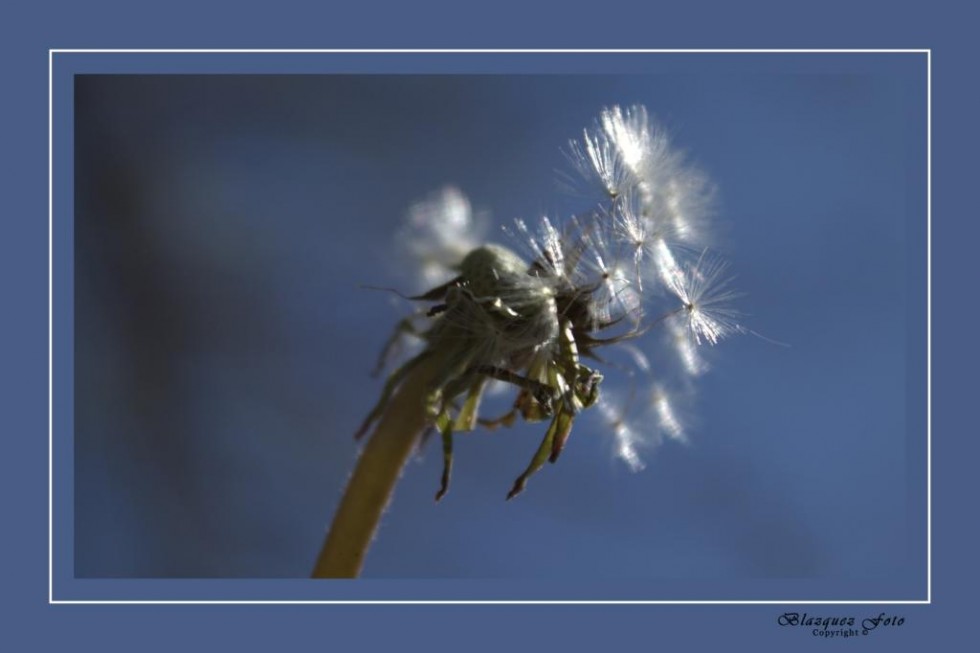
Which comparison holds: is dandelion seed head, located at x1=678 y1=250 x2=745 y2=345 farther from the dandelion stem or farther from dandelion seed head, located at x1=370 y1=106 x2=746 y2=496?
the dandelion stem

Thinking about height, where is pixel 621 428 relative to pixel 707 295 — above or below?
below

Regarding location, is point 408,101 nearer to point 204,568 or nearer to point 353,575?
point 204,568

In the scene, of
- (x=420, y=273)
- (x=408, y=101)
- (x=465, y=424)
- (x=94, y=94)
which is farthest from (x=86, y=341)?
(x=465, y=424)

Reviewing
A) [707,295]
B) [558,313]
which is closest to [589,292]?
[558,313]

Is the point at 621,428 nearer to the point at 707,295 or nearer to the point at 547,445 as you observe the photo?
the point at 707,295

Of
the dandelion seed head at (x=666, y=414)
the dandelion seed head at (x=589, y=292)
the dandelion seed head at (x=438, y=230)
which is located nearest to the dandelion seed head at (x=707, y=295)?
the dandelion seed head at (x=589, y=292)

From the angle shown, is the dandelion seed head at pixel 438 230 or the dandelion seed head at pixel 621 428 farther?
the dandelion seed head at pixel 438 230

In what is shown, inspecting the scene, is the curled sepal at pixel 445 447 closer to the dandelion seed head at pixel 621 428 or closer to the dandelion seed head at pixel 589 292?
the dandelion seed head at pixel 589 292

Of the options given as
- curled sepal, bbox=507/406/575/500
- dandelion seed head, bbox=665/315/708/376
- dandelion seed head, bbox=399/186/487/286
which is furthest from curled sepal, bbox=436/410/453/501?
dandelion seed head, bbox=399/186/487/286
